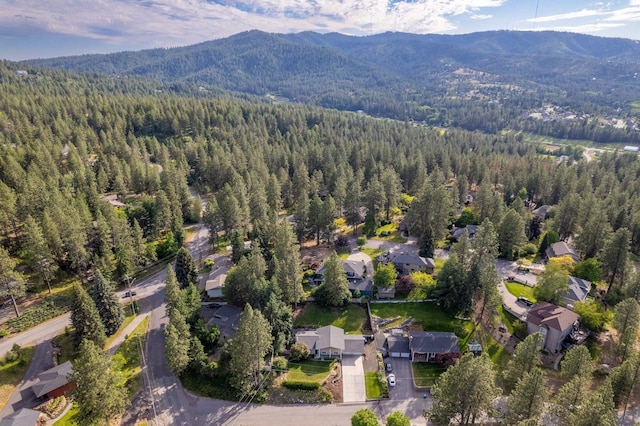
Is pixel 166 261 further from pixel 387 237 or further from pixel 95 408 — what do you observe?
pixel 387 237

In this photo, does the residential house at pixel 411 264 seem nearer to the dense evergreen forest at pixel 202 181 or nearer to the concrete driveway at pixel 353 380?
the dense evergreen forest at pixel 202 181

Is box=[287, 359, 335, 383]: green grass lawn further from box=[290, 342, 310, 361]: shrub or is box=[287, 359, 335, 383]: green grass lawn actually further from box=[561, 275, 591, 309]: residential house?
box=[561, 275, 591, 309]: residential house

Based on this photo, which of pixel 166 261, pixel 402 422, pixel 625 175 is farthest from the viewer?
pixel 625 175

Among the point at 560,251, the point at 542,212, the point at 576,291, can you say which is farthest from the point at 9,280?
the point at 542,212

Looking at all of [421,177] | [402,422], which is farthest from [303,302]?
[421,177]

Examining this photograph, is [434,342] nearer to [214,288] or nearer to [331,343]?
[331,343]

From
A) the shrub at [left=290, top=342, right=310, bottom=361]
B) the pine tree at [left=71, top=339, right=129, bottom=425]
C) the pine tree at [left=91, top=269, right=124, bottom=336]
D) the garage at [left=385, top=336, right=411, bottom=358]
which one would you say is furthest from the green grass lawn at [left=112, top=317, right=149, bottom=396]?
the garage at [left=385, top=336, right=411, bottom=358]

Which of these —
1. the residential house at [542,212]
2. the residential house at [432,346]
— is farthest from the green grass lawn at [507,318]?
the residential house at [542,212]
